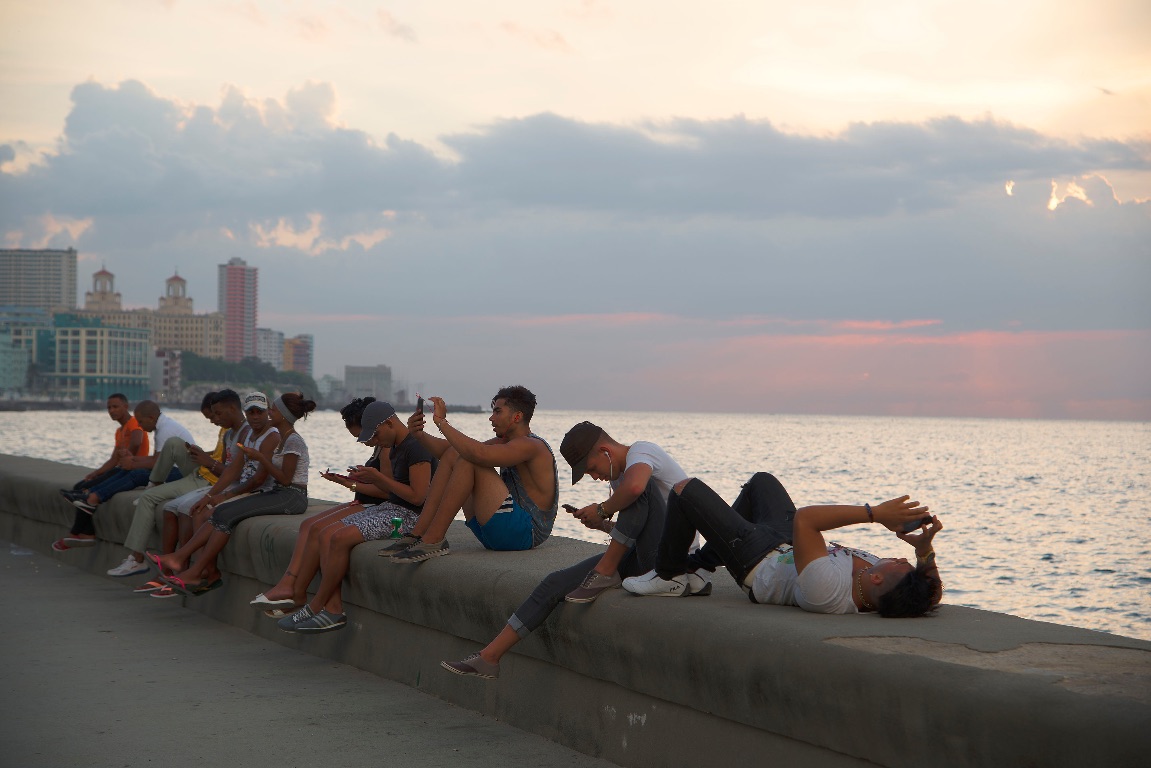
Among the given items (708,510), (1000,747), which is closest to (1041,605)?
(708,510)

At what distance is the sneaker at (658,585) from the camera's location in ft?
17.4

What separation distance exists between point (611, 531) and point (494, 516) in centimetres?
119

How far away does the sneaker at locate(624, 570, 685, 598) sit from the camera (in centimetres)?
529

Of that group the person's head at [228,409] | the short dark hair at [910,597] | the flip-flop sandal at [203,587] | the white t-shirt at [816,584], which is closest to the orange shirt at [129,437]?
the person's head at [228,409]

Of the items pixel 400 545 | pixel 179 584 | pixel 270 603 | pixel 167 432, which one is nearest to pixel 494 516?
pixel 400 545

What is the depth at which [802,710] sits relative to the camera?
4.14m

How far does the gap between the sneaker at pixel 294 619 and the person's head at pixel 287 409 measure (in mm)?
2189

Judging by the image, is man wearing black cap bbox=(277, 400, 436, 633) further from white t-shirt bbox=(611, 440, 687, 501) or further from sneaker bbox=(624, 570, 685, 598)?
sneaker bbox=(624, 570, 685, 598)

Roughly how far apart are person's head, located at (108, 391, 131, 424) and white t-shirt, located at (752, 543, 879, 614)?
30.2 feet

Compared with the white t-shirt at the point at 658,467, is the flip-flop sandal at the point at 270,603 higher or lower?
lower

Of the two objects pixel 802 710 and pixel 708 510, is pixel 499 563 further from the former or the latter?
pixel 802 710

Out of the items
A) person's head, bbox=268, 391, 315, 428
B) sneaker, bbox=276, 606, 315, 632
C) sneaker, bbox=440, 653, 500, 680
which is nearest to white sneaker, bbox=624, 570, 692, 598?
sneaker, bbox=440, 653, 500, 680

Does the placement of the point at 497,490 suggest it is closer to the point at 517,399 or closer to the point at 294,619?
the point at 517,399

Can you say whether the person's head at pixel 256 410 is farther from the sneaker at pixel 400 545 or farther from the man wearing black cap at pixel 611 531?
the man wearing black cap at pixel 611 531
